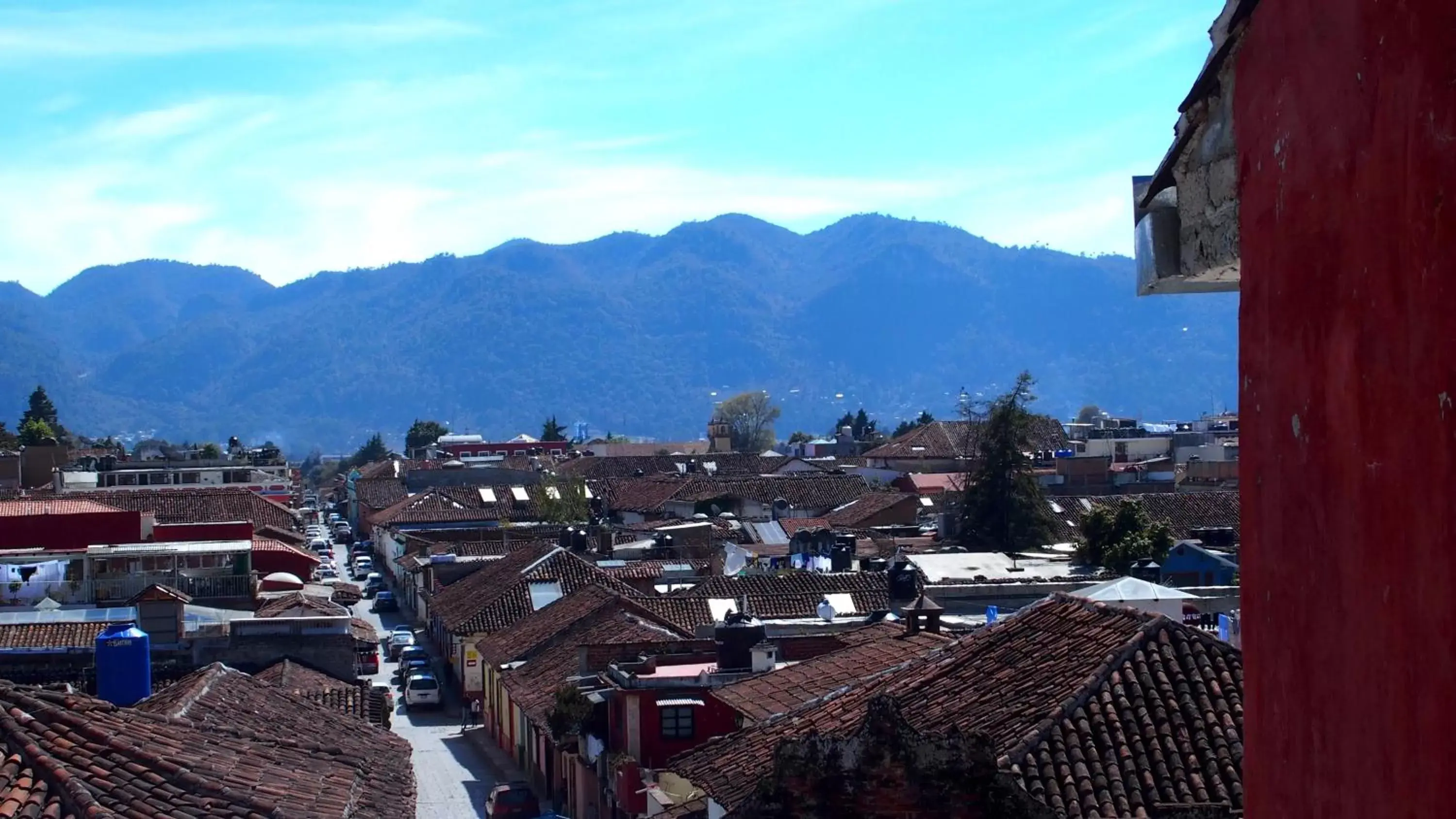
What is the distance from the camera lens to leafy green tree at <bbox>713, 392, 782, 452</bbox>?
13712 centimetres

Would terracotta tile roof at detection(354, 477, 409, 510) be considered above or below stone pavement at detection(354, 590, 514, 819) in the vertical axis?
above

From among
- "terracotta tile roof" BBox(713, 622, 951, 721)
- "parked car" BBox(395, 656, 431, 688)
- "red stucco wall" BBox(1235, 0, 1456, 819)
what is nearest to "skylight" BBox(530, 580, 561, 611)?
"parked car" BBox(395, 656, 431, 688)

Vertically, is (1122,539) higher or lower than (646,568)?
higher

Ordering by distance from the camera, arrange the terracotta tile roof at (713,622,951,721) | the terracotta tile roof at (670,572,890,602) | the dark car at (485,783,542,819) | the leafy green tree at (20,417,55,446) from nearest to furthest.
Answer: the terracotta tile roof at (713,622,951,721) < the dark car at (485,783,542,819) < the terracotta tile roof at (670,572,890,602) < the leafy green tree at (20,417,55,446)

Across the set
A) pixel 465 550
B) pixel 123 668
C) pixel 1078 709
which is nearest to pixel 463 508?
pixel 465 550

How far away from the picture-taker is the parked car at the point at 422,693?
3947cm

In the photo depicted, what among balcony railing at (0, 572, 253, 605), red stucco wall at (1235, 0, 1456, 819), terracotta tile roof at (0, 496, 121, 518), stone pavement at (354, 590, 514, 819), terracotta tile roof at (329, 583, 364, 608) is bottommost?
stone pavement at (354, 590, 514, 819)

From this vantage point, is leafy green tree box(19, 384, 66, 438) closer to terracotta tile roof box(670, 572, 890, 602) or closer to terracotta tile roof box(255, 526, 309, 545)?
terracotta tile roof box(255, 526, 309, 545)

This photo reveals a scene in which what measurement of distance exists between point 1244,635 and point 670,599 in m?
29.7

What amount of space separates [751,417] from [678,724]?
121 metres

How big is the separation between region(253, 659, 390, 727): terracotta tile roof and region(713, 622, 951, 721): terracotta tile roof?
5126mm

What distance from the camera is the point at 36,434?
83625 millimetres

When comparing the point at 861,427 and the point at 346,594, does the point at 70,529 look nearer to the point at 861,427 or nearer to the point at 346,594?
the point at 346,594

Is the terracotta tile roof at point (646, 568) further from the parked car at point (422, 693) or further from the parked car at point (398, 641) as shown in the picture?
the parked car at point (398, 641)
